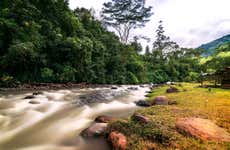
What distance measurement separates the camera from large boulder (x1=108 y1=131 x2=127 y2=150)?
3570 millimetres

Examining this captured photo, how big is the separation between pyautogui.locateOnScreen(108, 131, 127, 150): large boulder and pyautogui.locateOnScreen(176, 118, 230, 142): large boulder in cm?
128

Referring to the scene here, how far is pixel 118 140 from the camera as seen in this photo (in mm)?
3791

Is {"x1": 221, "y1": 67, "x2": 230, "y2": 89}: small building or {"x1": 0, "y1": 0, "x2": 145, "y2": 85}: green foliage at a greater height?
{"x1": 0, "y1": 0, "x2": 145, "y2": 85}: green foliage

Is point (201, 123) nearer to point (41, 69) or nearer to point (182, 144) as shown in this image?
point (182, 144)

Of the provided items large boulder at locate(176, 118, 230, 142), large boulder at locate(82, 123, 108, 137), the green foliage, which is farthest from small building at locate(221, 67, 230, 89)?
the green foliage

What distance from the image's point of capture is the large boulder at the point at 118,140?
3.57 meters

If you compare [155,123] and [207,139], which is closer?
[207,139]

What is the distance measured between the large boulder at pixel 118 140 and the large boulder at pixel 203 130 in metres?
1.28

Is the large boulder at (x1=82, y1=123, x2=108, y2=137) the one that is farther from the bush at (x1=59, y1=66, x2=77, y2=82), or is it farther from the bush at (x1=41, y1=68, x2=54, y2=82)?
the bush at (x1=59, y1=66, x2=77, y2=82)

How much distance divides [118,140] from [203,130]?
189 cm

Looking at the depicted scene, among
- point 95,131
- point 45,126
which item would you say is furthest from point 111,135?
point 45,126

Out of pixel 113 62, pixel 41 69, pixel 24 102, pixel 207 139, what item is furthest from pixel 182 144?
pixel 113 62

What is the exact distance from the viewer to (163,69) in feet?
127

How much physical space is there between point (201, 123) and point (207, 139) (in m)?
0.69
